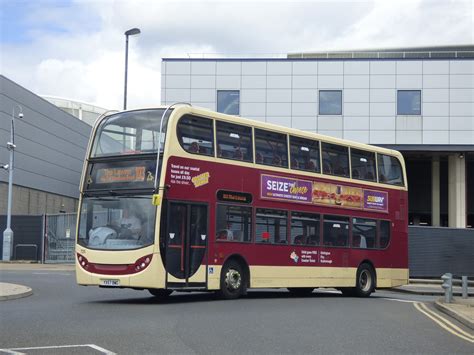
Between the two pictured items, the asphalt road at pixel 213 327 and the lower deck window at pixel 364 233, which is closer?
the asphalt road at pixel 213 327

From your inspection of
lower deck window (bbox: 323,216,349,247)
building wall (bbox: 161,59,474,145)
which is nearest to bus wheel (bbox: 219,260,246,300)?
lower deck window (bbox: 323,216,349,247)

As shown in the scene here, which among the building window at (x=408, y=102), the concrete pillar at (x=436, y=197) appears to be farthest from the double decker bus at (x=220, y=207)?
the concrete pillar at (x=436, y=197)

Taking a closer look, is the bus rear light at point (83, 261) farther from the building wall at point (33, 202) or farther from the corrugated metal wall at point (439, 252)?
the building wall at point (33, 202)

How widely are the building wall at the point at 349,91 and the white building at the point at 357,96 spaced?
60 mm

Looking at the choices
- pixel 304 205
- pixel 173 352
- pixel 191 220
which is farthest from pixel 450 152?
pixel 173 352

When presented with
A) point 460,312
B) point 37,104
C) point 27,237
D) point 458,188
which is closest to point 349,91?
point 458,188

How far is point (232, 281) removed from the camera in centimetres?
1708

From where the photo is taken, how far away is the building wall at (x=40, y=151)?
48.0m

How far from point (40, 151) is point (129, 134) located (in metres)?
40.5

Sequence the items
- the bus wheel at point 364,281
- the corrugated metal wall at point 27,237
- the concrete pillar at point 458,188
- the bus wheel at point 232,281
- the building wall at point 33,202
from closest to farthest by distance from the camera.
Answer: the bus wheel at point 232,281 < the bus wheel at point 364,281 < the corrugated metal wall at point 27,237 < the concrete pillar at point 458,188 < the building wall at point 33,202

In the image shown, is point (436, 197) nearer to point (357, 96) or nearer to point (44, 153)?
point (357, 96)

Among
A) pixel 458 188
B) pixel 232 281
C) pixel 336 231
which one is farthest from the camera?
pixel 458 188

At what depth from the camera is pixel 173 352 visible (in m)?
9.02

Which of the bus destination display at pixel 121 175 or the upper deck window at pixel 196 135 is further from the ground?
the upper deck window at pixel 196 135
